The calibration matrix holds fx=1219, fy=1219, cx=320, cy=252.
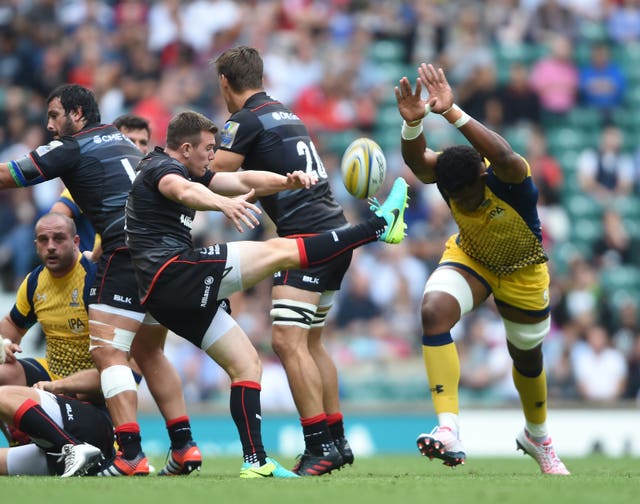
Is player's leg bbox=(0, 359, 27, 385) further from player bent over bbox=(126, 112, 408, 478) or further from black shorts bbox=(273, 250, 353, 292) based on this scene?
black shorts bbox=(273, 250, 353, 292)

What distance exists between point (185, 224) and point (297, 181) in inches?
31.5

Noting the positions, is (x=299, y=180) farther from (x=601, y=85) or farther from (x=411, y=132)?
(x=601, y=85)

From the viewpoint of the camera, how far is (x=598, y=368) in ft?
47.8

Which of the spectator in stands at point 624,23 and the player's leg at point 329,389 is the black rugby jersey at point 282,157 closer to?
the player's leg at point 329,389

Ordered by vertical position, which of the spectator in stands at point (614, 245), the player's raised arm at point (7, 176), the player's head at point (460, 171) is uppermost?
the player's raised arm at point (7, 176)

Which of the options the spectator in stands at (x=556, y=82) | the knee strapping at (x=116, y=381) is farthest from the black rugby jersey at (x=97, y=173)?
the spectator in stands at (x=556, y=82)

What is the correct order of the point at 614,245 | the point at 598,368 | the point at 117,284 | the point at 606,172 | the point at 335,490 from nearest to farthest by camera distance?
the point at 335,490 → the point at 117,284 → the point at 598,368 → the point at 614,245 → the point at 606,172

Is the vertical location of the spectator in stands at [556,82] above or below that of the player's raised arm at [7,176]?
below

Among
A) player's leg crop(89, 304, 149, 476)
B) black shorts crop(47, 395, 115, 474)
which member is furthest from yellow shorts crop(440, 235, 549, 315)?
black shorts crop(47, 395, 115, 474)

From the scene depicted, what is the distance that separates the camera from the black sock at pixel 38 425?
7.61 metres

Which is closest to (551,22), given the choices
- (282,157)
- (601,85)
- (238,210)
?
(601,85)

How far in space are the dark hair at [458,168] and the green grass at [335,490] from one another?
6.35ft

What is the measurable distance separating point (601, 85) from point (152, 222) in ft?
44.0

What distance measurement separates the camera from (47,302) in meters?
8.63
